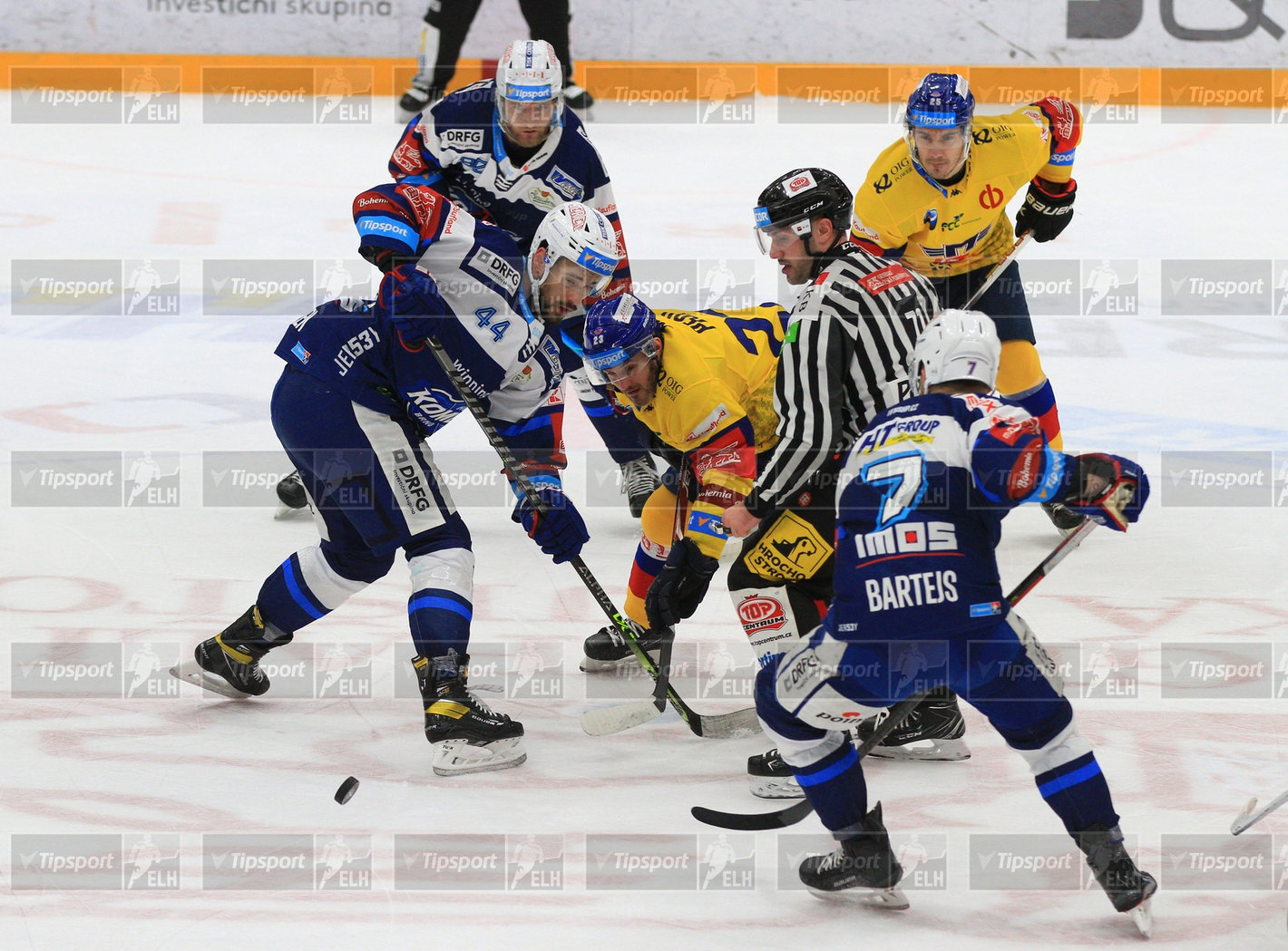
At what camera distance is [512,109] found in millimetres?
4750

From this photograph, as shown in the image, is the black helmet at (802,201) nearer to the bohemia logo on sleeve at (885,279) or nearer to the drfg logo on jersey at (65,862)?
the bohemia logo on sleeve at (885,279)

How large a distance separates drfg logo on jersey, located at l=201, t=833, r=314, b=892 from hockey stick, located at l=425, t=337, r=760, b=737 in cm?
84

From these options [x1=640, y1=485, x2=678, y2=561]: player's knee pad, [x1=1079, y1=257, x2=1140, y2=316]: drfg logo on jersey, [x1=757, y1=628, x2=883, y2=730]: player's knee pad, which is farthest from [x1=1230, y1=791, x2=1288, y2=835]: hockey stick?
[x1=1079, y1=257, x2=1140, y2=316]: drfg logo on jersey

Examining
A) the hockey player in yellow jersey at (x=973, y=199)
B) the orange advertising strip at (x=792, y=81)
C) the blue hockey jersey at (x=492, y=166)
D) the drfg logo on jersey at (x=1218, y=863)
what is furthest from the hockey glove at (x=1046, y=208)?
the orange advertising strip at (x=792, y=81)

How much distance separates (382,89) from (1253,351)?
745 centimetres

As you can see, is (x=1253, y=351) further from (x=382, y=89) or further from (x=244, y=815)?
(x=382, y=89)

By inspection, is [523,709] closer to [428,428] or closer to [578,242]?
[428,428]

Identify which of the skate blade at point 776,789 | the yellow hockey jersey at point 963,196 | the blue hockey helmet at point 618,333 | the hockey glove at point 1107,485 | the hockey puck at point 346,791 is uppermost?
the yellow hockey jersey at point 963,196

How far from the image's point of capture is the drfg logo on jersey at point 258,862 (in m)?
2.96

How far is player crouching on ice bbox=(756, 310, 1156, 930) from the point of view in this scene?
2.67 metres

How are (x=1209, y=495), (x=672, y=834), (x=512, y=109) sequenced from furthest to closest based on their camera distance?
(x=1209, y=495) → (x=512, y=109) → (x=672, y=834)

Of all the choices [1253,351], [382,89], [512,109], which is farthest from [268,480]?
[382,89]

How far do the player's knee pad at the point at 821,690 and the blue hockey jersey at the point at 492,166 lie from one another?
7.62ft

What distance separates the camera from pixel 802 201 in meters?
3.54
